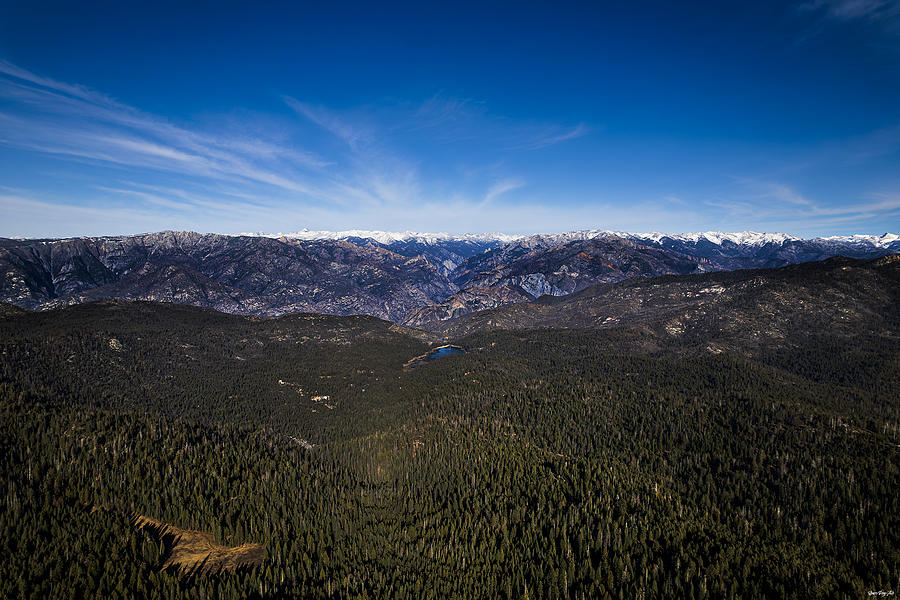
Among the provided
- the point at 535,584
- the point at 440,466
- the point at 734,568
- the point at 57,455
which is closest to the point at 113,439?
the point at 57,455

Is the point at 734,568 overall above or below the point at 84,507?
below

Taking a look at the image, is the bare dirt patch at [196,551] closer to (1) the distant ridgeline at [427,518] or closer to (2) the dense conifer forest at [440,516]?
(1) the distant ridgeline at [427,518]

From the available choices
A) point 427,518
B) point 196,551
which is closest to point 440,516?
point 427,518

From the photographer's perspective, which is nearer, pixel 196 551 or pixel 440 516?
pixel 196 551

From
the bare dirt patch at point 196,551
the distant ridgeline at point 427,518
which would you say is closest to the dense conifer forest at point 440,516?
the distant ridgeline at point 427,518

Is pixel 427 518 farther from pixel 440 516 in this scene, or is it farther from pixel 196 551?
pixel 196 551

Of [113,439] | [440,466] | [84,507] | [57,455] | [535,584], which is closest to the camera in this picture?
[535,584]

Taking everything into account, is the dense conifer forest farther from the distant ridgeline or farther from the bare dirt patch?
the bare dirt patch

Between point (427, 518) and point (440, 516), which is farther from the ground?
point (440, 516)

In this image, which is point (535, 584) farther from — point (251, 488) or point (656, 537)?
point (251, 488)

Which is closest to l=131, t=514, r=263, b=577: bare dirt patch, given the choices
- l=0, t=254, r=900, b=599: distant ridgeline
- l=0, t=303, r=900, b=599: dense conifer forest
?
l=0, t=254, r=900, b=599: distant ridgeline

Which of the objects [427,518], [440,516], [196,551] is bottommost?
[427,518]
